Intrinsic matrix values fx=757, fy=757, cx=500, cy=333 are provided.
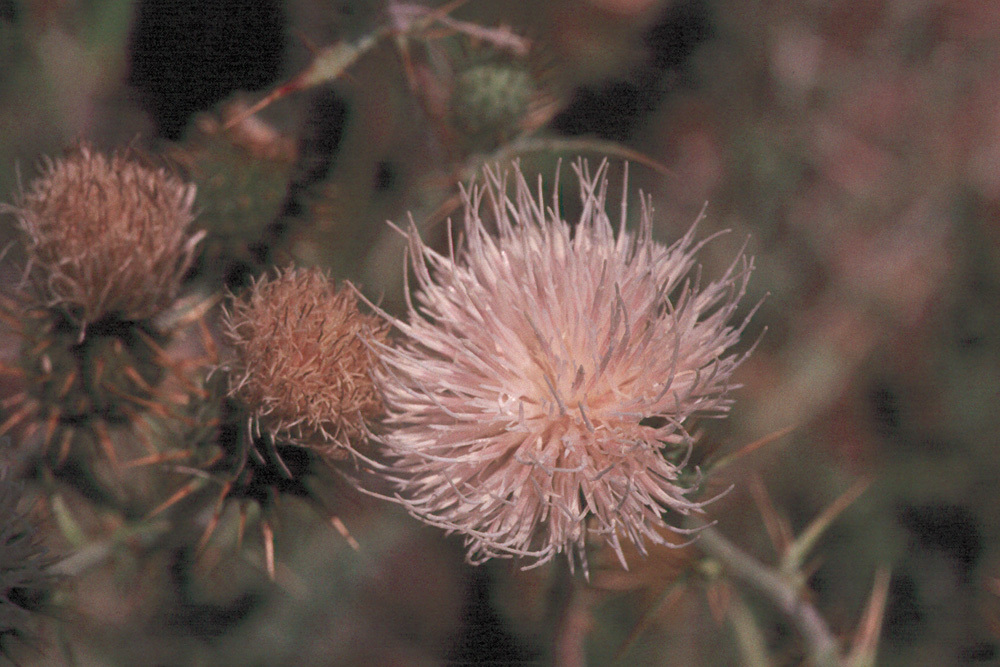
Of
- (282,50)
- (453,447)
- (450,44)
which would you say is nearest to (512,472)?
(453,447)

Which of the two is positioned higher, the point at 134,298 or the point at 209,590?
the point at 134,298

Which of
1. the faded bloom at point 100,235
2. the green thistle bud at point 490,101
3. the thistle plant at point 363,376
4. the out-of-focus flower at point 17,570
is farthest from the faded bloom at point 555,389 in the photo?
the out-of-focus flower at point 17,570

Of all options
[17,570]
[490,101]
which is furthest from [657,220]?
[17,570]

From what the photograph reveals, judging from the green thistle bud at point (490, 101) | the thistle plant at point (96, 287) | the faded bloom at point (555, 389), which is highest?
the green thistle bud at point (490, 101)

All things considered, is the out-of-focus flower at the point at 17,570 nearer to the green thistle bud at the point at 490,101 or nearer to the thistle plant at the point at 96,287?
the thistle plant at the point at 96,287

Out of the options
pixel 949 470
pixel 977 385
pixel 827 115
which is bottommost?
pixel 949 470

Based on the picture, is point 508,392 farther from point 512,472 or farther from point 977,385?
point 977,385
